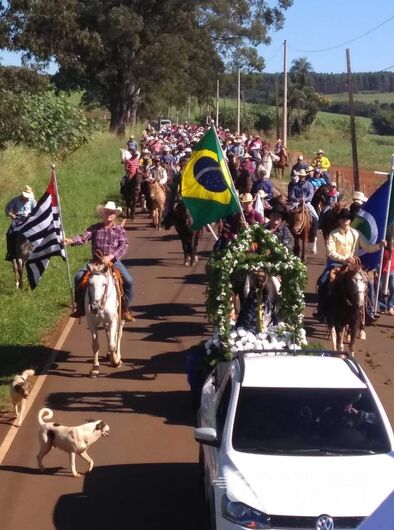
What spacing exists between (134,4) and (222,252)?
201 ft

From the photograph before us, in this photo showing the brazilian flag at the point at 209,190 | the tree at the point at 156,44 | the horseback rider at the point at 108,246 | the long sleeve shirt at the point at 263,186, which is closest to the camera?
the brazilian flag at the point at 209,190

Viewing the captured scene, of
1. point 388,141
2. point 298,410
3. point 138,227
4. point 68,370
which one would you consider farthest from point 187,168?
point 388,141

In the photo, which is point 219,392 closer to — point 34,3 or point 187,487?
point 187,487

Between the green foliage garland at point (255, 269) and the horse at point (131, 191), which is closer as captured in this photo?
the green foliage garland at point (255, 269)

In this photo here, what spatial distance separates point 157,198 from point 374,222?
50.6ft

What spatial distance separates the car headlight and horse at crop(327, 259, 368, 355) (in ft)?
25.7

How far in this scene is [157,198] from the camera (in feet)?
107

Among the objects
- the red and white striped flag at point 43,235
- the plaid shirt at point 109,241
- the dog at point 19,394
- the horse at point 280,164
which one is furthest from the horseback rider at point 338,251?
the horse at point 280,164

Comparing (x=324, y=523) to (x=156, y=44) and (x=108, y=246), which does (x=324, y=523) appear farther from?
(x=156, y=44)

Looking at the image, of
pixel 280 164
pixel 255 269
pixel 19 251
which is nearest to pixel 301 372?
pixel 255 269

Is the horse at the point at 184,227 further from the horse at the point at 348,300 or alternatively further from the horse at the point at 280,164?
the horse at the point at 280,164

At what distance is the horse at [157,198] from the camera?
32.3 m

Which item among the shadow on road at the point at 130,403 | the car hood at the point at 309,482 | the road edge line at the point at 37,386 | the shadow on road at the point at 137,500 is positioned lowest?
the shadow on road at the point at 137,500

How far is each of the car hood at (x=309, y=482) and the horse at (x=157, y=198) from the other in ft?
80.6
